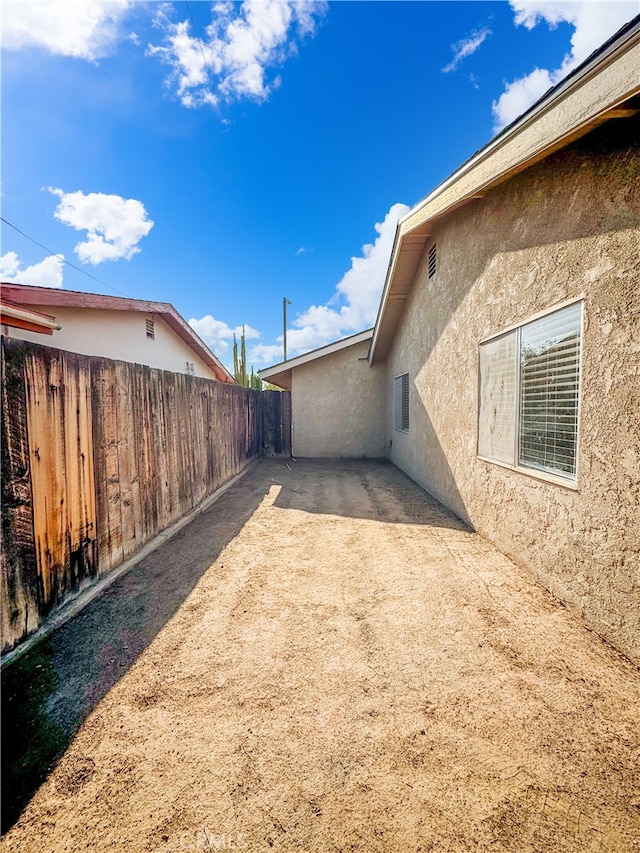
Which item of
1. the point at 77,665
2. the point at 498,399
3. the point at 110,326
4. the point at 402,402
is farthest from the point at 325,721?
the point at 110,326

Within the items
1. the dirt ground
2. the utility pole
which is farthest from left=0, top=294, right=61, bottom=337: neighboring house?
the utility pole

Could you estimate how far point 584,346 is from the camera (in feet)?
8.68

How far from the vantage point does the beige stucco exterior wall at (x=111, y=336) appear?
7.41 m

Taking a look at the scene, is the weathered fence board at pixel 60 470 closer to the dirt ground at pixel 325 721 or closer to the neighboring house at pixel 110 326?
the dirt ground at pixel 325 721

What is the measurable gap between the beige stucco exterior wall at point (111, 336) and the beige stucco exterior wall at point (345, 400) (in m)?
4.27

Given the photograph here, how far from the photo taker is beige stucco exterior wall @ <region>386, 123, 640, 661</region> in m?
2.31

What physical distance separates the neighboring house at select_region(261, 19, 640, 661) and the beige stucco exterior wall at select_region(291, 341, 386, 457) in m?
5.50

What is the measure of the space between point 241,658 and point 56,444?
201 cm

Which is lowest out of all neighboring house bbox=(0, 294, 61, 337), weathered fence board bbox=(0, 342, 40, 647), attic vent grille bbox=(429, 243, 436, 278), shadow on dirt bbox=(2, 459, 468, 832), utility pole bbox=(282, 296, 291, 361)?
shadow on dirt bbox=(2, 459, 468, 832)

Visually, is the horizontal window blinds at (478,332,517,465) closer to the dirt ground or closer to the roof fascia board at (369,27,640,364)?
the dirt ground

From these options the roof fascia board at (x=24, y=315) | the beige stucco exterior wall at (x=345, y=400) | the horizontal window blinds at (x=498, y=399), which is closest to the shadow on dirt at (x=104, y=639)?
the horizontal window blinds at (x=498, y=399)

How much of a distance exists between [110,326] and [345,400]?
6.69 meters

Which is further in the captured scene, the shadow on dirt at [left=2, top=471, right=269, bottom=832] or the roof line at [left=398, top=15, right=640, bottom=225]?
the roof line at [left=398, top=15, right=640, bottom=225]

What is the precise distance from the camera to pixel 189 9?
4891 millimetres
